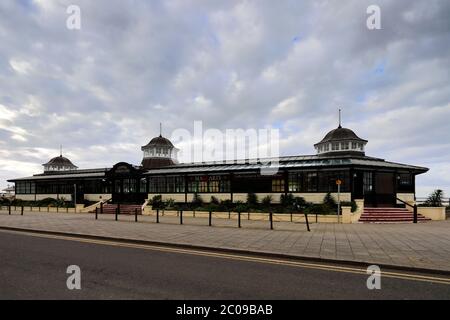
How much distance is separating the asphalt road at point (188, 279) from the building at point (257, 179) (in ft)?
61.8

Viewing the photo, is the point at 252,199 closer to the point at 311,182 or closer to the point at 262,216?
the point at 262,216

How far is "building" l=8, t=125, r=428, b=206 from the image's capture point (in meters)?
25.9

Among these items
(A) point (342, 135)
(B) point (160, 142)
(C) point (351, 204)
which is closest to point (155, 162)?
(B) point (160, 142)

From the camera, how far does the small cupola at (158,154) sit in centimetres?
4466

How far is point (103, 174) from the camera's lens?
39.5 m

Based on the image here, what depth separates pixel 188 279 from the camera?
21.5ft

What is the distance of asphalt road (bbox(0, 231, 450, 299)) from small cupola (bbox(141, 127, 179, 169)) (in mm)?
35385

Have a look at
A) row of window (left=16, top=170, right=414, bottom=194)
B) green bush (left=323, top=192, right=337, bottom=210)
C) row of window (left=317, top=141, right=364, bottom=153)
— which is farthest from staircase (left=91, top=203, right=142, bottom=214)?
row of window (left=317, top=141, right=364, bottom=153)

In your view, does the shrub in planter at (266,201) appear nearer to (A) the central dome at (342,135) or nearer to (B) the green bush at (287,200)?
(B) the green bush at (287,200)

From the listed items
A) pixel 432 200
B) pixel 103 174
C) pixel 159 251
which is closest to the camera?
pixel 159 251

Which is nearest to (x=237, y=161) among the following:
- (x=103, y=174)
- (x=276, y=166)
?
(x=276, y=166)
